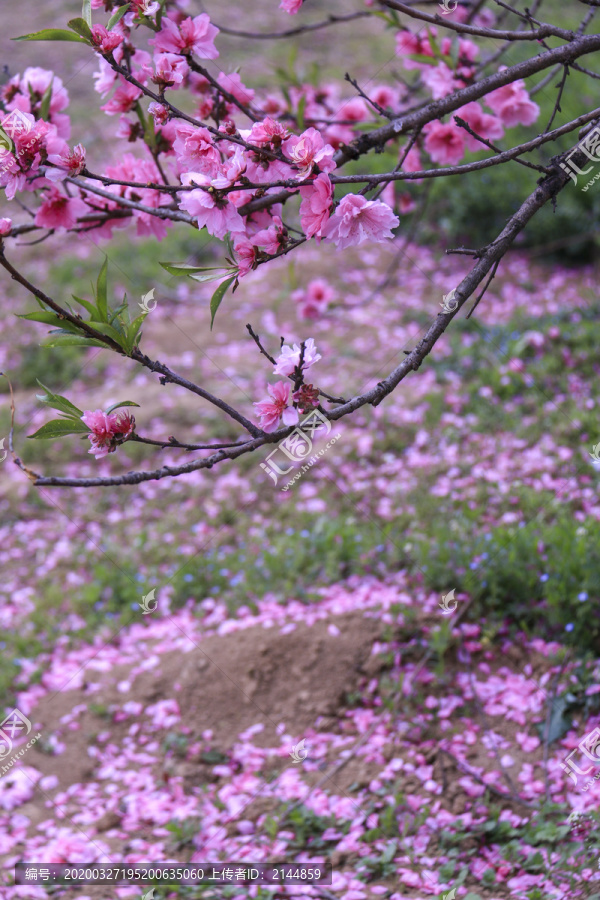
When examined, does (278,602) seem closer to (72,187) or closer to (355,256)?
(72,187)

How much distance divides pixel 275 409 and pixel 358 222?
419 mm

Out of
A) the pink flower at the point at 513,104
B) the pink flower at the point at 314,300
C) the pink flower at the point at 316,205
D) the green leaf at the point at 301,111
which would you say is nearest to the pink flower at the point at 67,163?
the pink flower at the point at 316,205

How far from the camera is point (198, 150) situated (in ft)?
5.22

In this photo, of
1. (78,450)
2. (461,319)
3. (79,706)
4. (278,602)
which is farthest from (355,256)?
Answer: (79,706)

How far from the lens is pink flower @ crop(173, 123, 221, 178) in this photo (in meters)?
1.58

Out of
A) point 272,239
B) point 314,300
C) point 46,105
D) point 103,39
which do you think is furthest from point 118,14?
point 314,300

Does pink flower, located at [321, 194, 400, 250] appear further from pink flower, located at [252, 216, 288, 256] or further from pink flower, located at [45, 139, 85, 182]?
pink flower, located at [45, 139, 85, 182]

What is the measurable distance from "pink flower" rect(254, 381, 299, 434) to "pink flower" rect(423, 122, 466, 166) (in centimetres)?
131

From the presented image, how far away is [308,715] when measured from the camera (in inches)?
116

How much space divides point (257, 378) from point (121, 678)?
2969mm

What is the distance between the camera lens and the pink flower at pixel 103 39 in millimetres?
1635

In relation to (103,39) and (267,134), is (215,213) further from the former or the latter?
(103,39)

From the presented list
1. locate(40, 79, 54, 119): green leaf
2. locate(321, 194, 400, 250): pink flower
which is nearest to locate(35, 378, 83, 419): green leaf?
locate(321, 194, 400, 250): pink flower

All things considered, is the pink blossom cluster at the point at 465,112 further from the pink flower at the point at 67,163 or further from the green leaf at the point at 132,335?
the green leaf at the point at 132,335
